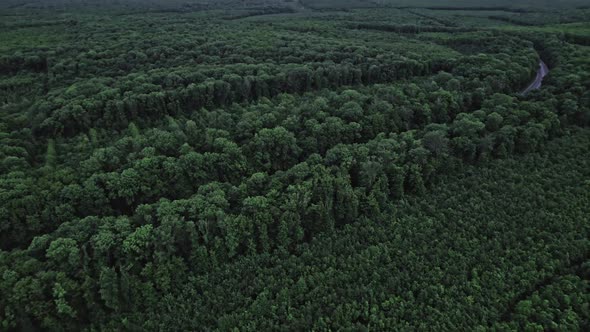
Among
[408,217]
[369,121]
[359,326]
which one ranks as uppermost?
[369,121]

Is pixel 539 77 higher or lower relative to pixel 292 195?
higher

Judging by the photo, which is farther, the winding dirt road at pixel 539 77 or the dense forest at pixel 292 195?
the winding dirt road at pixel 539 77

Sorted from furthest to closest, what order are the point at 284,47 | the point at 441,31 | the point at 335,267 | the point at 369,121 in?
the point at 441,31 < the point at 284,47 < the point at 369,121 < the point at 335,267

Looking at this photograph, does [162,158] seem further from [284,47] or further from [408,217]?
[284,47]

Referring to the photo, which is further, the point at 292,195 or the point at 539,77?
the point at 539,77

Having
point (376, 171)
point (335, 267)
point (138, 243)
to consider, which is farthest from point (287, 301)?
point (376, 171)

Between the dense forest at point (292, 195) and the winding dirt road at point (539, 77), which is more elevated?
the winding dirt road at point (539, 77)

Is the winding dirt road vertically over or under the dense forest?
over

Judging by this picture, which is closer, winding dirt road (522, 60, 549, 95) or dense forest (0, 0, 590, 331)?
dense forest (0, 0, 590, 331)
